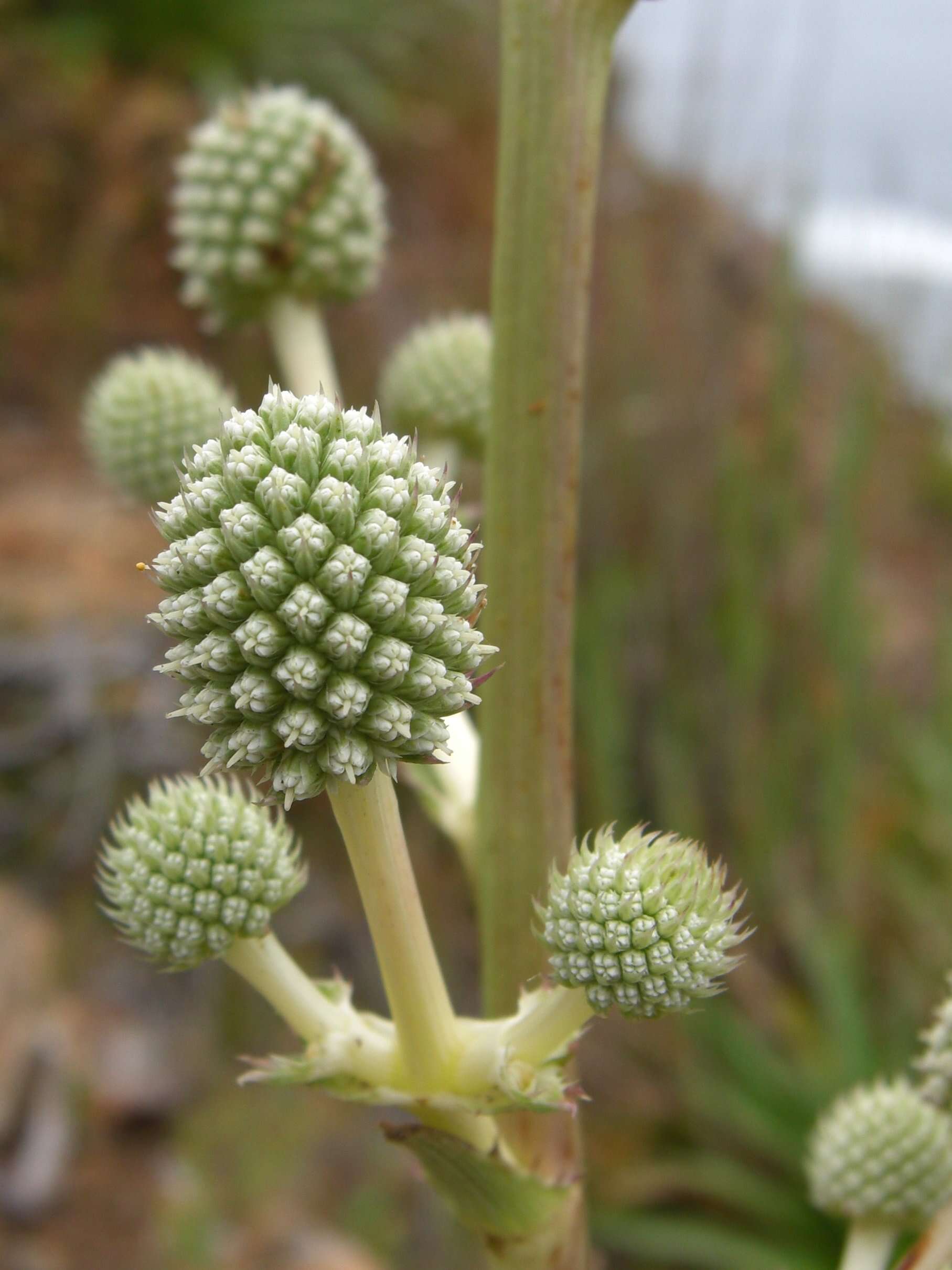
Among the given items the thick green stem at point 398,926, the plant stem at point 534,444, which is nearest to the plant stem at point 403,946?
the thick green stem at point 398,926

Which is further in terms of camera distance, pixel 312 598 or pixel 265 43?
pixel 265 43

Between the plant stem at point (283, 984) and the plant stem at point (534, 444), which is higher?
the plant stem at point (534, 444)

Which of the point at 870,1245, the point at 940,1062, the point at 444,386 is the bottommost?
the point at 870,1245

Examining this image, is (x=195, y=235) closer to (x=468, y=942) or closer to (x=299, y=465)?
(x=299, y=465)

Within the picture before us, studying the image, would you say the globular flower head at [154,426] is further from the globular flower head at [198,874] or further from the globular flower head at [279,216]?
the globular flower head at [198,874]

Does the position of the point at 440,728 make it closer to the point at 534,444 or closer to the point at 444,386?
the point at 534,444

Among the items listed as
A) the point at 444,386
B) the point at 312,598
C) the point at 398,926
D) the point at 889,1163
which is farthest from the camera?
the point at 444,386

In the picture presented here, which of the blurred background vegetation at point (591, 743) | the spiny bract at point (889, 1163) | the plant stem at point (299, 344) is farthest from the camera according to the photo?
the blurred background vegetation at point (591, 743)

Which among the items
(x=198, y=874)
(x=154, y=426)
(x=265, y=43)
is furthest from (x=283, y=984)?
(x=265, y=43)

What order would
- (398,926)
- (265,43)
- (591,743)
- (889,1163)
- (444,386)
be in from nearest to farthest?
(398,926) < (889,1163) < (444,386) < (591,743) < (265,43)
